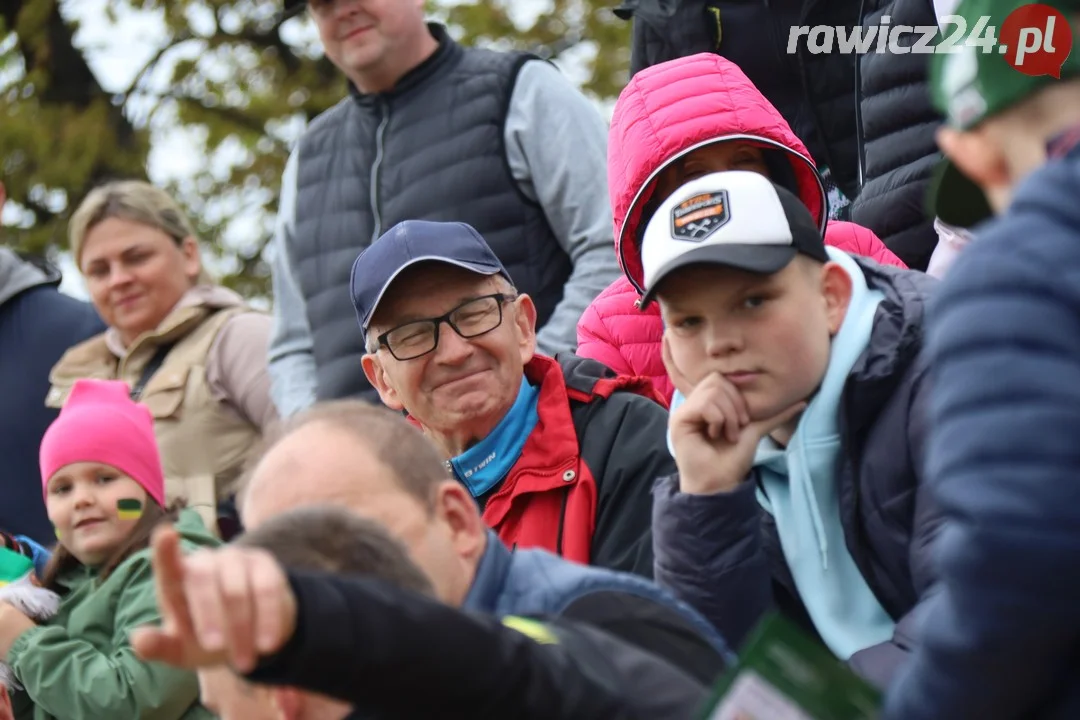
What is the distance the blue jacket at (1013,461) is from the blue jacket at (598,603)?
59cm

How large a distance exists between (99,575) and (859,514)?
2439 mm

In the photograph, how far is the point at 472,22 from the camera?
12141 mm

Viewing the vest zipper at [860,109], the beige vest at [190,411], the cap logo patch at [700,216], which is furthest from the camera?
the beige vest at [190,411]

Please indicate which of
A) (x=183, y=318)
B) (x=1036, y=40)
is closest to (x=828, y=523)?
(x=1036, y=40)

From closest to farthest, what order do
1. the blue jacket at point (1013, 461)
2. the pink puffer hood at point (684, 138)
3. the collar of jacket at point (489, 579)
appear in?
the blue jacket at point (1013, 461)
the collar of jacket at point (489, 579)
the pink puffer hood at point (684, 138)

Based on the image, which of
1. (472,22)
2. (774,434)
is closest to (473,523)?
(774,434)

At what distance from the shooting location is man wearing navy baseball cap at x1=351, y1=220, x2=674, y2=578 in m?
3.63

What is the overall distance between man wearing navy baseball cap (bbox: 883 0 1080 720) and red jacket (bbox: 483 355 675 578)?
175 cm

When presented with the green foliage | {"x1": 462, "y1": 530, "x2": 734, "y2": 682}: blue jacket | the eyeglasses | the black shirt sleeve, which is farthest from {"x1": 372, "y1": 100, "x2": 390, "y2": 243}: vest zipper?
the green foliage

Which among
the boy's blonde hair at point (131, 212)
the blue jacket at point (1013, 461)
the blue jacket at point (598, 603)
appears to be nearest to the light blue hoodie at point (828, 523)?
the blue jacket at point (598, 603)

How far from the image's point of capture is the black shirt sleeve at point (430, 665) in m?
1.73

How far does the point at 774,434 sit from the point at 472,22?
9.52m

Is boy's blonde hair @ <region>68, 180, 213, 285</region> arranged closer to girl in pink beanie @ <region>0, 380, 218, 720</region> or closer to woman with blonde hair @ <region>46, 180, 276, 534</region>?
woman with blonde hair @ <region>46, 180, 276, 534</region>

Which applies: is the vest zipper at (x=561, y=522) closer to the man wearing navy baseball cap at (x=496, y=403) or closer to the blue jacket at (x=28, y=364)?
the man wearing navy baseball cap at (x=496, y=403)
